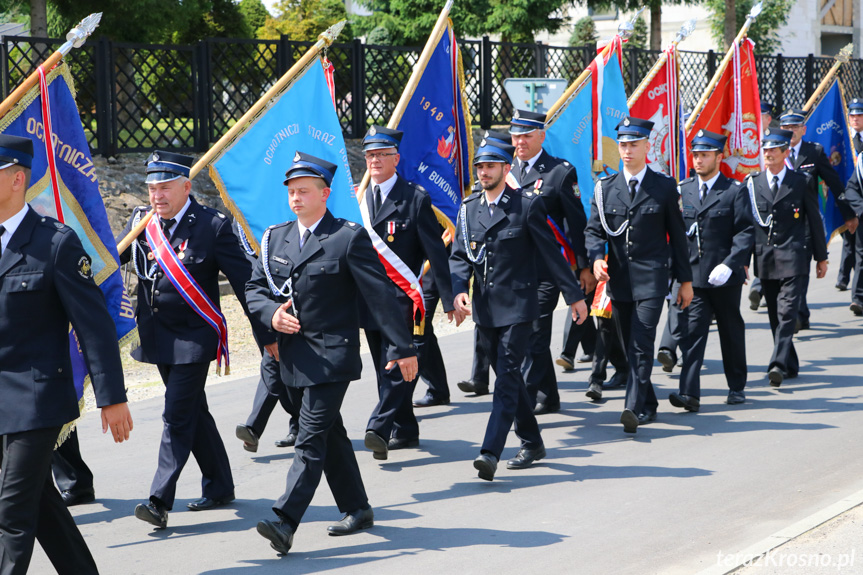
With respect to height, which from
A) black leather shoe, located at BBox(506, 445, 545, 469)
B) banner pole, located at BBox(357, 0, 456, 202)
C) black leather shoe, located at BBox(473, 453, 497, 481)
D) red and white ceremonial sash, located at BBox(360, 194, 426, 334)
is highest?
banner pole, located at BBox(357, 0, 456, 202)

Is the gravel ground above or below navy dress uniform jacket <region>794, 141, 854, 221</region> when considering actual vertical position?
below

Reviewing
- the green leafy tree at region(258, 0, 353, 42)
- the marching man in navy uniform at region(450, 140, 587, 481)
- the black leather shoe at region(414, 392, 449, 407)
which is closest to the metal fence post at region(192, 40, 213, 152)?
the black leather shoe at region(414, 392, 449, 407)

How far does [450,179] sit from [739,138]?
391 cm

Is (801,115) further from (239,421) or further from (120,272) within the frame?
(120,272)

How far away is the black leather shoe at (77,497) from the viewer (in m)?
6.33

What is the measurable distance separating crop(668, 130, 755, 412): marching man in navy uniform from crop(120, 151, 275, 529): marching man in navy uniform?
3728 millimetres

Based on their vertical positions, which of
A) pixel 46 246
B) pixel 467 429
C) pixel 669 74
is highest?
pixel 669 74

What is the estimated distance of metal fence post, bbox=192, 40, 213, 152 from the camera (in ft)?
47.1

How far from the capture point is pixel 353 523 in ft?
18.9

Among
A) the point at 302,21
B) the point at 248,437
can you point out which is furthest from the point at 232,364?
the point at 302,21

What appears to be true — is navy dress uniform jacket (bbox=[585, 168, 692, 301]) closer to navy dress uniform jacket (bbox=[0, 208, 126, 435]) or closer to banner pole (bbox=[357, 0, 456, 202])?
banner pole (bbox=[357, 0, 456, 202])

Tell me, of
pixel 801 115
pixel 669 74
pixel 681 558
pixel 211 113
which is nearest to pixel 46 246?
pixel 681 558

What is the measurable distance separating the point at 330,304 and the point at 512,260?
1.76m

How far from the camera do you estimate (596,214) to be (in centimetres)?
807
